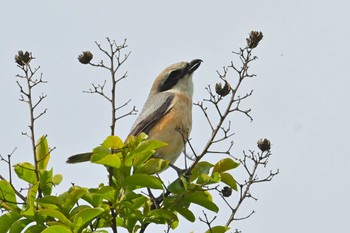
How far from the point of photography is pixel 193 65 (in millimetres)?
7211

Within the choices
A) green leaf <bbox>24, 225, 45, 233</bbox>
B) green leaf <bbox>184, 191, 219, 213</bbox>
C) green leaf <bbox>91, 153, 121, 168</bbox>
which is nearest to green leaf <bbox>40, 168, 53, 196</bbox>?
green leaf <bbox>24, 225, 45, 233</bbox>

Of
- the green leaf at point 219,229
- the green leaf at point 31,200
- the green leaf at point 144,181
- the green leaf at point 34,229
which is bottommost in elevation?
the green leaf at point 34,229

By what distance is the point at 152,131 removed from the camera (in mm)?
6469

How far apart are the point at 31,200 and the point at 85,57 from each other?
1230 millimetres

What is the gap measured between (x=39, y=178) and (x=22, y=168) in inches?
4.9

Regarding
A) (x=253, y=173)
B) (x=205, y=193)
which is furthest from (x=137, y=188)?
(x=253, y=173)

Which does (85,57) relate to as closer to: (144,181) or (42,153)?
(42,153)

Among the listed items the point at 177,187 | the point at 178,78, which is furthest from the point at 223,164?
the point at 178,78

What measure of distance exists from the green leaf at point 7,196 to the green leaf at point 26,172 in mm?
160

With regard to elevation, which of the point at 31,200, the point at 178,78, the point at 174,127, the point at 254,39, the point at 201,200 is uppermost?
the point at 178,78

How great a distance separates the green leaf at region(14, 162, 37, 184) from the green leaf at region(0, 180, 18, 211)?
160mm

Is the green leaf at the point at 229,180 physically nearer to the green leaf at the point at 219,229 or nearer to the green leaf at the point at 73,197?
the green leaf at the point at 219,229

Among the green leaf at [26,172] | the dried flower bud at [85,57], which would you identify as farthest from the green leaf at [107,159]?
the dried flower bud at [85,57]

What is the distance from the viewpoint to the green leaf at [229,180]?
4.16 metres
